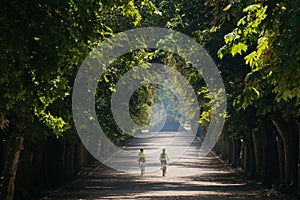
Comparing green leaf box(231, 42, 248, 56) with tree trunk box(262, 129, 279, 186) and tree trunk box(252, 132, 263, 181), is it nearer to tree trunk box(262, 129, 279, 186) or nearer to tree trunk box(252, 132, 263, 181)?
tree trunk box(262, 129, 279, 186)

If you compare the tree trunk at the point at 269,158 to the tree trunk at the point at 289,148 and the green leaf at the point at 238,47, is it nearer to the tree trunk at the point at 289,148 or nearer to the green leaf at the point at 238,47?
the tree trunk at the point at 289,148

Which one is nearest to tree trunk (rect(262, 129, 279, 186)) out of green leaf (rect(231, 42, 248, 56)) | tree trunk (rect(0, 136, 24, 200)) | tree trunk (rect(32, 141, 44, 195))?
tree trunk (rect(32, 141, 44, 195))

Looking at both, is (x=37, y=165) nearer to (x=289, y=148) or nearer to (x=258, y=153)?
(x=289, y=148)

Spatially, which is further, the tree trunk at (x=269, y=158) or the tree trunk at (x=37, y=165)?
the tree trunk at (x=269, y=158)

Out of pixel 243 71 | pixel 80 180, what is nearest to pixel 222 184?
pixel 80 180

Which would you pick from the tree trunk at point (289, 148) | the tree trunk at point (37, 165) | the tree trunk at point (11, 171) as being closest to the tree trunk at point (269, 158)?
the tree trunk at point (289, 148)

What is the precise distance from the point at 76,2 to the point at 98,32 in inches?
48.5

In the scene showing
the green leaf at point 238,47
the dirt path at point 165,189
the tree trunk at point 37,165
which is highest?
the green leaf at point 238,47

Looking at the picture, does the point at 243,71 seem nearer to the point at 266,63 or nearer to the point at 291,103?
the point at 291,103

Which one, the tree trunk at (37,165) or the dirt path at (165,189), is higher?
the tree trunk at (37,165)

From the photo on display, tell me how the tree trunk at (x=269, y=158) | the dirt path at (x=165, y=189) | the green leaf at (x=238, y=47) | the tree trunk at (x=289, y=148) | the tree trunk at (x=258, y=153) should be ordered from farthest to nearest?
the tree trunk at (x=258, y=153) → the tree trunk at (x=269, y=158) → the tree trunk at (x=289, y=148) → the dirt path at (x=165, y=189) → the green leaf at (x=238, y=47)

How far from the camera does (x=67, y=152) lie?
44.5 m

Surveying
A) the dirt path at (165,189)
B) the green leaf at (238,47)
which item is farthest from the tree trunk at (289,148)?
the green leaf at (238,47)

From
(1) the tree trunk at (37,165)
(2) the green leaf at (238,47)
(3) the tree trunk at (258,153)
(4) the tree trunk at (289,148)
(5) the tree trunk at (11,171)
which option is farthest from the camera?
(3) the tree trunk at (258,153)
